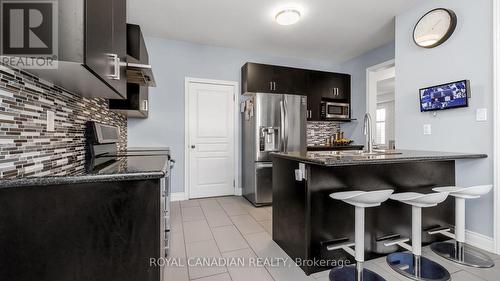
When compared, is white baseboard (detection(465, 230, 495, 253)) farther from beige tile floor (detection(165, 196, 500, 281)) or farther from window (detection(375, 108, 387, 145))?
window (detection(375, 108, 387, 145))

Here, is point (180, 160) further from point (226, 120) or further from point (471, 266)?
point (471, 266)

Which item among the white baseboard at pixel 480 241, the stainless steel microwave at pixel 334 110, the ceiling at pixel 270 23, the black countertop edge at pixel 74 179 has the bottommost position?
the white baseboard at pixel 480 241

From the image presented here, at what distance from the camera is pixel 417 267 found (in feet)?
5.84

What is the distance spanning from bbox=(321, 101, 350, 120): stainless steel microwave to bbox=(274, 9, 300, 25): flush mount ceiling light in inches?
79.3

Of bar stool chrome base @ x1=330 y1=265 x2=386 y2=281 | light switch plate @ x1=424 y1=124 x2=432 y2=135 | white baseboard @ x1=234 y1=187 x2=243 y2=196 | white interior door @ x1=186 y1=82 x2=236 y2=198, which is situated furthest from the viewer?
white baseboard @ x1=234 y1=187 x2=243 y2=196

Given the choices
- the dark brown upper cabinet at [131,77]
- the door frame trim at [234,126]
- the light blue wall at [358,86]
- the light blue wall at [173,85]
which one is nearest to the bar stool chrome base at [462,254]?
the light blue wall at [358,86]

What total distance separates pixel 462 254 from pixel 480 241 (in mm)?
414

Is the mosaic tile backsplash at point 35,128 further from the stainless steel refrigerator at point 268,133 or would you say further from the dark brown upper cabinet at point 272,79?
the dark brown upper cabinet at point 272,79

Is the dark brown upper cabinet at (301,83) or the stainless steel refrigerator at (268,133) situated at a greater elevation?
the dark brown upper cabinet at (301,83)

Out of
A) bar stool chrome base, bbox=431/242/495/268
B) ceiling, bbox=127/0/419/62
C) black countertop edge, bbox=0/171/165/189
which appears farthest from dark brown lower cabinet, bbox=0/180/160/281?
ceiling, bbox=127/0/419/62

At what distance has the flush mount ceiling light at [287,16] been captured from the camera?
2.85 m

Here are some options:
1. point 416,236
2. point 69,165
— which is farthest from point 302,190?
point 69,165

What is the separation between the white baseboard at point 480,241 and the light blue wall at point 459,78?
0.15 feet

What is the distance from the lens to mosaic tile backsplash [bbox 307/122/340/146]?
4805mm
